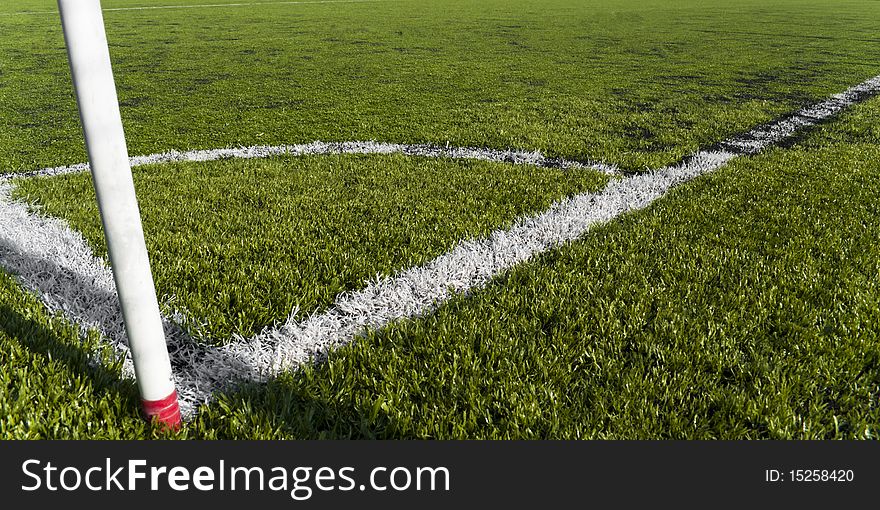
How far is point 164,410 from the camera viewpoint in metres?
1.77

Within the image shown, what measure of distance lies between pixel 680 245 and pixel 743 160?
96.9 inches

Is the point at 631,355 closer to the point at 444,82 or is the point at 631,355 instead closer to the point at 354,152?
the point at 354,152

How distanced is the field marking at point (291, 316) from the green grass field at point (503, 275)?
0.33 feet

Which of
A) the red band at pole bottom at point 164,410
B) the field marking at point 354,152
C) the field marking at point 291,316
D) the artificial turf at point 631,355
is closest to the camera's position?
the red band at pole bottom at point 164,410

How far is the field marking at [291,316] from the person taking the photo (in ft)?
7.48

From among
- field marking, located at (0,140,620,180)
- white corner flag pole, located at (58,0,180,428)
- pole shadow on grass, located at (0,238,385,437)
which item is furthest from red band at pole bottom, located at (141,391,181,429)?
field marking, located at (0,140,620,180)

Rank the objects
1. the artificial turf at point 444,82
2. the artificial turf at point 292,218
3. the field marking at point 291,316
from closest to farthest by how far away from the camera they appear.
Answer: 1. the field marking at point 291,316
2. the artificial turf at point 292,218
3. the artificial turf at point 444,82

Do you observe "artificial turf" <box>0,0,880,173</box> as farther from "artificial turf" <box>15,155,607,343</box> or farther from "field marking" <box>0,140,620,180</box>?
"artificial turf" <box>15,155,607,343</box>

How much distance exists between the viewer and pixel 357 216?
150 inches

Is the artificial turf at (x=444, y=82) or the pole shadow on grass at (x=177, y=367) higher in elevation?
the artificial turf at (x=444, y=82)

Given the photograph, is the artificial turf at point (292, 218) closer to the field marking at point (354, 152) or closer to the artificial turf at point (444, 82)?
the field marking at point (354, 152)

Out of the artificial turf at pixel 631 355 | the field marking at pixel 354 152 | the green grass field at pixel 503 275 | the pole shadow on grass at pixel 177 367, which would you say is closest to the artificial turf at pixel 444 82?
the green grass field at pixel 503 275

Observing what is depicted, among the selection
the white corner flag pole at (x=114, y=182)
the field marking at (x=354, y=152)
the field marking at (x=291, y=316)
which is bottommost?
the field marking at (x=291, y=316)

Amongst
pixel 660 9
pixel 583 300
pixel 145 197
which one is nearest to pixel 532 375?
pixel 583 300
